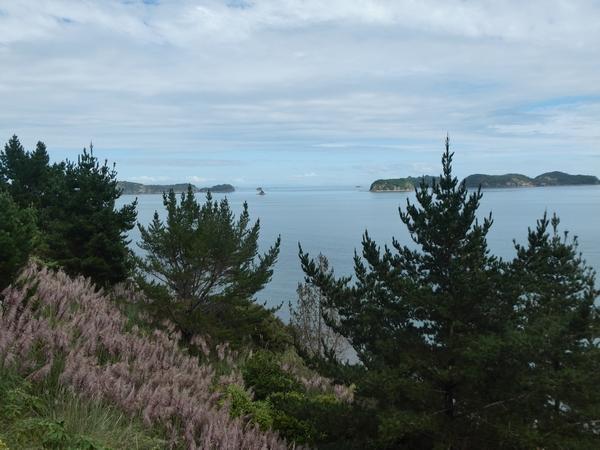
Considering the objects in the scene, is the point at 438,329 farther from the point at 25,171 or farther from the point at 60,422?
the point at 25,171

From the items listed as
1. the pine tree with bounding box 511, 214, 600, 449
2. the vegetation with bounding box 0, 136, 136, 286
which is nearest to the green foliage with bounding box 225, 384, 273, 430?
the pine tree with bounding box 511, 214, 600, 449

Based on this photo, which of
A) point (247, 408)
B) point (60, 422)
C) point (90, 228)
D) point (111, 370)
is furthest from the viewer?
point (90, 228)

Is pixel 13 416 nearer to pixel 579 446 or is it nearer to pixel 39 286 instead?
pixel 39 286

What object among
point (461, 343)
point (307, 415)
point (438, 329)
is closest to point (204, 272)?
point (307, 415)

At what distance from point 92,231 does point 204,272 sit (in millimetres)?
5037

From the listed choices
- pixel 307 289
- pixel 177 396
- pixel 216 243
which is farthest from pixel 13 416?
pixel 307 289

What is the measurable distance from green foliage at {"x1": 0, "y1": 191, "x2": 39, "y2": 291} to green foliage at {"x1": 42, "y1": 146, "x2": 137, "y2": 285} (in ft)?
24.5

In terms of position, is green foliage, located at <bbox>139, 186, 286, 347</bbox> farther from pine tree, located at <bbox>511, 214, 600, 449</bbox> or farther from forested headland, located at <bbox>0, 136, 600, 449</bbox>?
pine tree, located at <bbox>511, 214, 600, 449</bbox>

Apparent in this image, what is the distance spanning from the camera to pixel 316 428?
30.2 feet

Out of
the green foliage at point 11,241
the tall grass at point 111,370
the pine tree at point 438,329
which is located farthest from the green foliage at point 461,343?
the green foliage at point 11,241

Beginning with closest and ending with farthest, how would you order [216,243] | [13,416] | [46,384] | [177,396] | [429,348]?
[13,416] → [46,384] → [177,396] → [429,348] → [216,243]

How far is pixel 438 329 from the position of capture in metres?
8.51

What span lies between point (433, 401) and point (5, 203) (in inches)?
338

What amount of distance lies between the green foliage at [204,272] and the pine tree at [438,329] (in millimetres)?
7079
